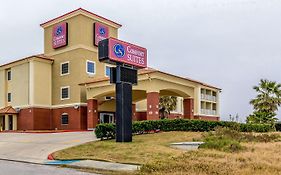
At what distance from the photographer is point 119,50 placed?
2397 cm

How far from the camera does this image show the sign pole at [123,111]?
74.4 feet

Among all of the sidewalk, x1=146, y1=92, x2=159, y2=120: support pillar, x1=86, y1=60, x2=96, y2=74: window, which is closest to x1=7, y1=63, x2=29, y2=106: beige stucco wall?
x1=86, y1=60, x2=96, y2=74: window

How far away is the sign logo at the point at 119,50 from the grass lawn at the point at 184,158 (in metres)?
6.11

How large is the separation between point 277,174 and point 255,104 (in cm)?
3647

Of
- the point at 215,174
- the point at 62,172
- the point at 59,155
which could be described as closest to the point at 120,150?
the point at 59,155

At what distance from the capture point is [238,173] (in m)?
11.4

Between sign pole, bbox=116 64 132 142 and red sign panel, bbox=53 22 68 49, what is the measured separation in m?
22.5

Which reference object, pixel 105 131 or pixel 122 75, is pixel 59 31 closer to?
pixel 122 75

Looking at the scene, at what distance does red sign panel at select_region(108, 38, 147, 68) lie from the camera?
23531 millimetres

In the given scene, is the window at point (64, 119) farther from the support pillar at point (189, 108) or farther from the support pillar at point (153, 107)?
the support pillar at point (189, 108)

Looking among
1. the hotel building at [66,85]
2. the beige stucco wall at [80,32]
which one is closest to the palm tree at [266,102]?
the hotel building at [66,85]

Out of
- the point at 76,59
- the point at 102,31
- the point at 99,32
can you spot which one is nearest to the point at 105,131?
the point at 76,59

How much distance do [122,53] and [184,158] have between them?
11.2 m

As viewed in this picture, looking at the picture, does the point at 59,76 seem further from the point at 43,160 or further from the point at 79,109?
the point at 43,160
